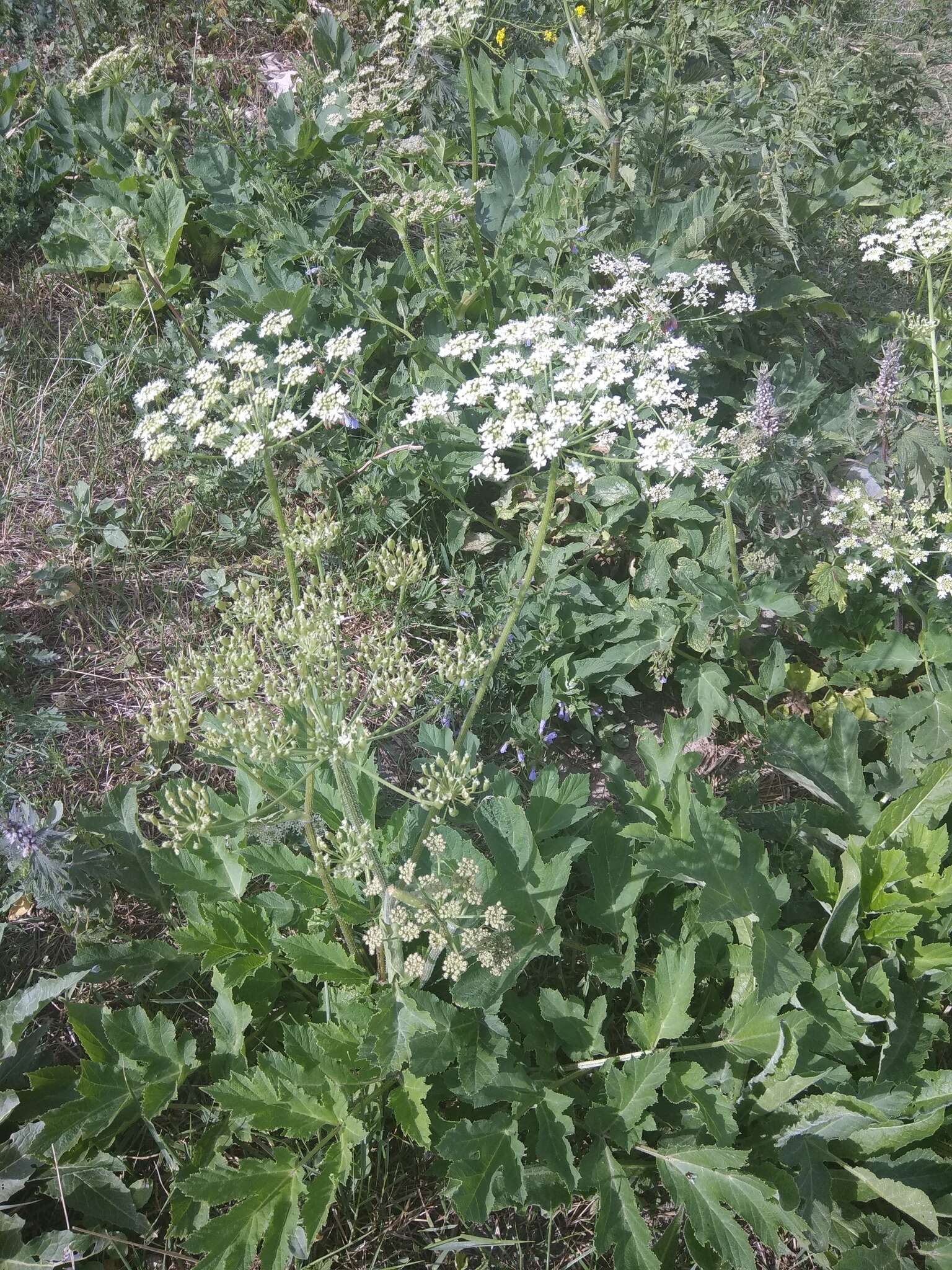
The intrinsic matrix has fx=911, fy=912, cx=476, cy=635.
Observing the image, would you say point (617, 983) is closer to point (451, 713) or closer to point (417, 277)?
point (451, 713)

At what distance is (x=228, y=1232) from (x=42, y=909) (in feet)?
4.31

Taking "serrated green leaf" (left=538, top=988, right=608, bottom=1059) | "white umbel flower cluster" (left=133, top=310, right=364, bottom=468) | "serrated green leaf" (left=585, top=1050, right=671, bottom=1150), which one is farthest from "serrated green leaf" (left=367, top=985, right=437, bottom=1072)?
"white umbel flower cluster" (left=133, top=310, right=364, bottom=468)

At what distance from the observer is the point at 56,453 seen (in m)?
4.41

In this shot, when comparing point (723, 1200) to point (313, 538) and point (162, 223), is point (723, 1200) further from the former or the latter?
point (162, 223)

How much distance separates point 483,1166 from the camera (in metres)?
2.38

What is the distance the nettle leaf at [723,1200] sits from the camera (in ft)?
7.57

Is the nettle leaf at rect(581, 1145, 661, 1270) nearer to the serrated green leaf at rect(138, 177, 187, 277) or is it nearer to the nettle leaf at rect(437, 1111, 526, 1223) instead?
the nettle leaf at rect(437, 1111, 526, 1223)

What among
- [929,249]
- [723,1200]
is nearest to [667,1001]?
[723,1200]

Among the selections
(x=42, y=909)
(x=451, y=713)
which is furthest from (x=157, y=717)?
(x=451, y=713)

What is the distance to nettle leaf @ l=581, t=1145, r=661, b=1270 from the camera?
2.32 metres

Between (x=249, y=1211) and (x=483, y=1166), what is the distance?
62 cm

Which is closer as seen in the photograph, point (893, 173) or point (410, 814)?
point (410, 814)

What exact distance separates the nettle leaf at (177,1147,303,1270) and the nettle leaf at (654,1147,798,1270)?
1.00 metres

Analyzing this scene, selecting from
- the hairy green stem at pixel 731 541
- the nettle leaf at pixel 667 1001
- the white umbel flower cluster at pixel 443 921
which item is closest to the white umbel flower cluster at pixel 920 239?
the hairy green stem at pixel 731 541
